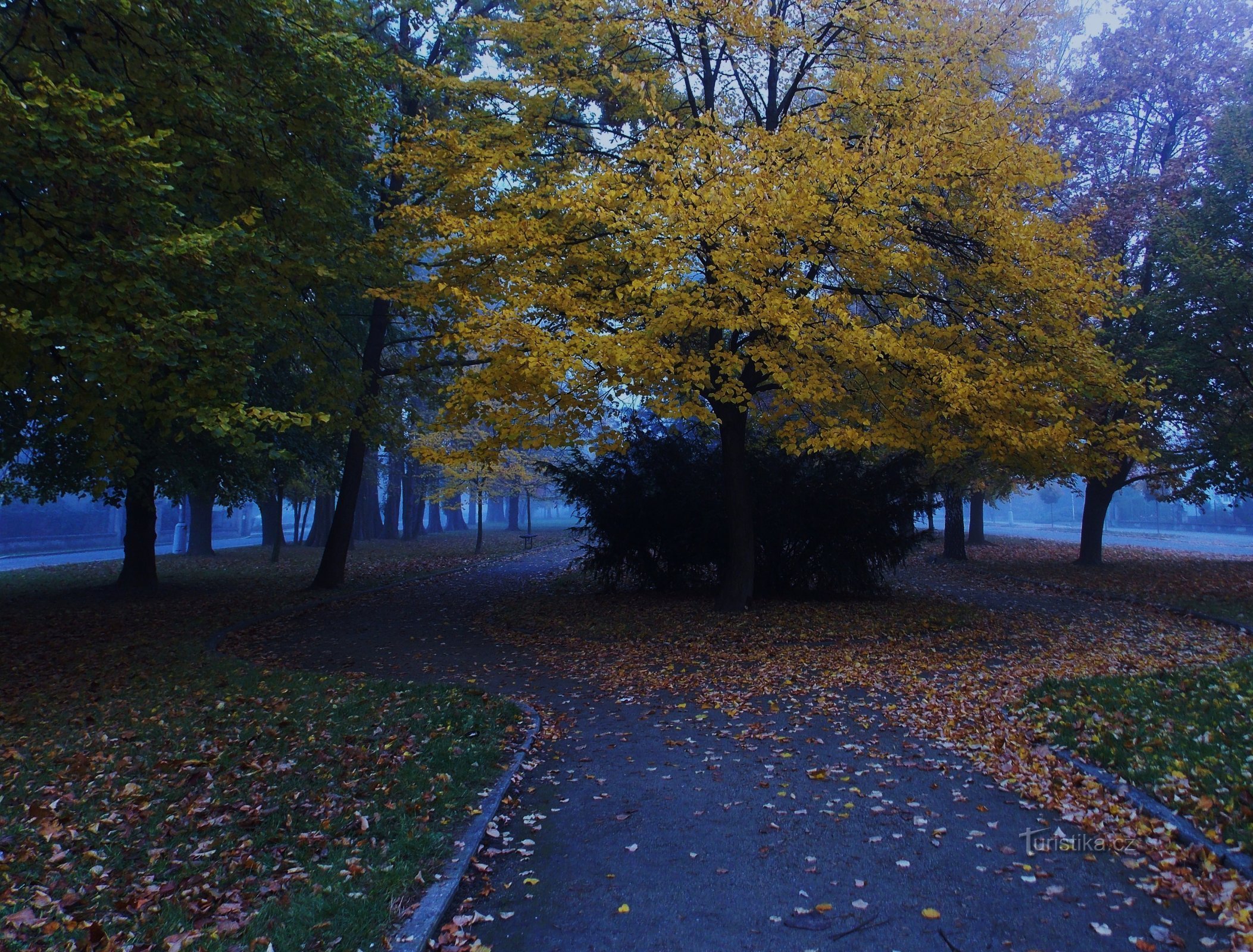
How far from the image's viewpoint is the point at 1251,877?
4.07m

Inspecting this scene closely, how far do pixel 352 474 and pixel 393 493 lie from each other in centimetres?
2604

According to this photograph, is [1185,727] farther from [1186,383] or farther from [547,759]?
[1186,383]

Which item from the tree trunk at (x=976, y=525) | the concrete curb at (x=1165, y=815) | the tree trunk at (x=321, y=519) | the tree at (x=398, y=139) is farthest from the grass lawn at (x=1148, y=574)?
the tree trunk at (x=321, y=519)

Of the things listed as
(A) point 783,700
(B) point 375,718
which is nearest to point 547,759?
(B) point 375,718

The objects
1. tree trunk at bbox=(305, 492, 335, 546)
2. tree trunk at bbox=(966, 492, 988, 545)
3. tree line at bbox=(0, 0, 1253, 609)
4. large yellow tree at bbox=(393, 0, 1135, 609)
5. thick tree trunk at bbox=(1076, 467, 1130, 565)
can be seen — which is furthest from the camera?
tree trunk at bbox=(305, 492, 335, 546)

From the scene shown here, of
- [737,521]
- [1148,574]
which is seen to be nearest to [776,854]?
[737,521]

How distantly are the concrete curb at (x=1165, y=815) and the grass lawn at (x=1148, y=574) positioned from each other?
877 centimetres

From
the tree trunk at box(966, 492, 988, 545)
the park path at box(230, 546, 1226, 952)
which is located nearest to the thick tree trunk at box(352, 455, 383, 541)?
the tree trunk at box(966, 492, 988, 545)

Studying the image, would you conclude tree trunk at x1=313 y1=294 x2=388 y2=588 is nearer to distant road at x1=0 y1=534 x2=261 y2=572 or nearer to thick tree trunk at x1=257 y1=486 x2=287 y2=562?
thick tree trunk at x1=257 y1=486 x2=287 y2=562

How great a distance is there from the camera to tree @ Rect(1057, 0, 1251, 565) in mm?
20031

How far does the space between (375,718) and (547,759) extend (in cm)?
171

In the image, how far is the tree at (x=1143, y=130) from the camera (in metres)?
20.0

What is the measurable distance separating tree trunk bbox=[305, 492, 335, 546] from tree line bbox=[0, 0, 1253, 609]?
17.5 metres

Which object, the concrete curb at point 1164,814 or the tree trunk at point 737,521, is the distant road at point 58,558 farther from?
the concrete curb at point 1164,814
